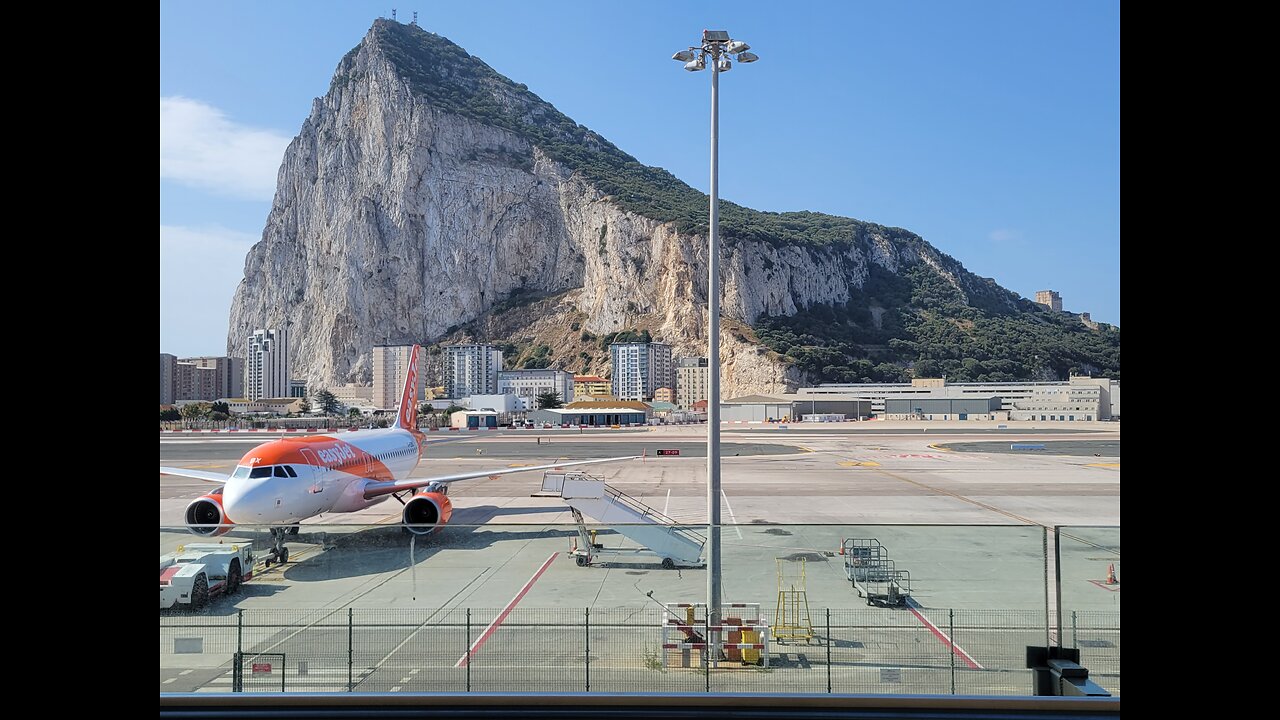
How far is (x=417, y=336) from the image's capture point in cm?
15650

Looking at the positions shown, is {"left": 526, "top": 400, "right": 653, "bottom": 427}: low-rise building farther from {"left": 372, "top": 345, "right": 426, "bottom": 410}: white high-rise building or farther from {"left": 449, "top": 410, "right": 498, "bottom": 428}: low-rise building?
{"left": 372, "top": 345, "right": 426, "bottom": 410}: white high-rise building

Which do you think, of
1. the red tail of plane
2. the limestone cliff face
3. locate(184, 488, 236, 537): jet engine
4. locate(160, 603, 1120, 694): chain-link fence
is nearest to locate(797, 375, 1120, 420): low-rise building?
the limestone cliff face

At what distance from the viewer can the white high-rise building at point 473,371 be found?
14412 centimetres

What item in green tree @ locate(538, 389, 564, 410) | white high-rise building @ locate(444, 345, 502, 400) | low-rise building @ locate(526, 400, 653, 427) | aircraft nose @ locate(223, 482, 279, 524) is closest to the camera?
aircraft nose @ locate(223, 482, 279, 524)

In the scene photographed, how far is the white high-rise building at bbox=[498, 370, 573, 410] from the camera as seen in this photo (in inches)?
5349

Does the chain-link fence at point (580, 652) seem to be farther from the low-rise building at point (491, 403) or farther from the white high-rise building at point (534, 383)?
the white high-rise building at point (534, 383)

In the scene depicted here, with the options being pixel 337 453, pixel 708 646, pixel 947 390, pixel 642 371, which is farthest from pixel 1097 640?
pixel 642 371

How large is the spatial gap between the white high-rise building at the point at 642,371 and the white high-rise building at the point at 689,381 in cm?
188

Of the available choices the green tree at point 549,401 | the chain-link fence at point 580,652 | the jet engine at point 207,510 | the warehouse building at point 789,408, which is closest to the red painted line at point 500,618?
the chain-link fence at point 580,652

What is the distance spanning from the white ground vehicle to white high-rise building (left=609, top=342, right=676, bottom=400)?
421 ft

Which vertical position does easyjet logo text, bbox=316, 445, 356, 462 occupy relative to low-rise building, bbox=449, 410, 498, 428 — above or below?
above

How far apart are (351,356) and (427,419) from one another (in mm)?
60355

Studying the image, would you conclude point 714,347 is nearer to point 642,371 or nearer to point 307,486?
point 307,486
